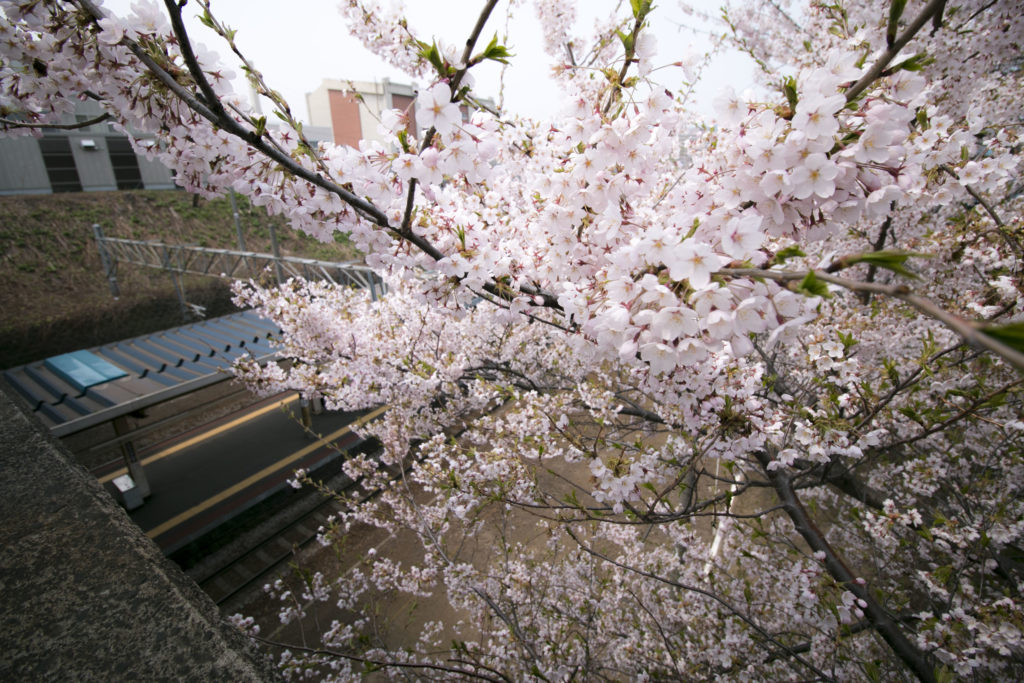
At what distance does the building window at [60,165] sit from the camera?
58.1 ft

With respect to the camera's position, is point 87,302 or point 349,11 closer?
point 349,11

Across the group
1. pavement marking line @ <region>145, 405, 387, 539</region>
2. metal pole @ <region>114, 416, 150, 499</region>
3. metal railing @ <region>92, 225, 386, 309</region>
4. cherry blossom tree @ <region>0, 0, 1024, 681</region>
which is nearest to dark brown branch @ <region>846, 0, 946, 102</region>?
cherry blossom tree @ <region>0, 0, 1024, 681</region>

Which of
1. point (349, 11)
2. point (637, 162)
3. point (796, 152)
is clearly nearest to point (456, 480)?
point (637, 162)

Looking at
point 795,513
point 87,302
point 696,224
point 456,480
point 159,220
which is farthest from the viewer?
point 159,220

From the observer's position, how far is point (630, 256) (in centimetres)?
114

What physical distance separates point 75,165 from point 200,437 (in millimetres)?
18895

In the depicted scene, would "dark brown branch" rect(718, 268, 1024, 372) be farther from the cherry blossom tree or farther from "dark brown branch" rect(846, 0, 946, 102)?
"dark brown branch" rect(846, 0, 946, 102)

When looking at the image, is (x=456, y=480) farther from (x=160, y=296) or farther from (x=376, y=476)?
(x=160, y=296)

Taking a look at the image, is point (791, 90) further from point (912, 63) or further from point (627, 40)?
point (627, 40)

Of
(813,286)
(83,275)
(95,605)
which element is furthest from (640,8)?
(83,275)

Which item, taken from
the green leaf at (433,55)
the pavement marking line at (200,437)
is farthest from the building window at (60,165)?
the green leaf at (433,55)

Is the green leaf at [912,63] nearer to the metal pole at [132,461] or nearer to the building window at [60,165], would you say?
the metal pole at [132,461]

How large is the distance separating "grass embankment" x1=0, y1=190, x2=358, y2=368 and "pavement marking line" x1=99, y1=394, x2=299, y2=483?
6678 mm

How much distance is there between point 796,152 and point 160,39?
2161mm
